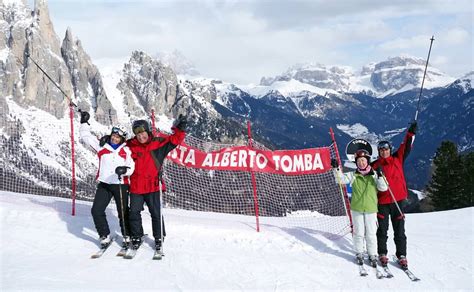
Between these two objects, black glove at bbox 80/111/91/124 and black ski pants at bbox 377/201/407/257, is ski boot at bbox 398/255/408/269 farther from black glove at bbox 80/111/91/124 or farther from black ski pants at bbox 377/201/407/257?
black glove at bbox 80/111/91/124

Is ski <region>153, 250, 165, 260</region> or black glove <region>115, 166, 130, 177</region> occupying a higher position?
black glove <region>115, 166, 130, 177</region>

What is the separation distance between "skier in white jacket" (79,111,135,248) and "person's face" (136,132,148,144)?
0.29m

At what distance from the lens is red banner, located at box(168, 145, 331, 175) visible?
1092 centimetres

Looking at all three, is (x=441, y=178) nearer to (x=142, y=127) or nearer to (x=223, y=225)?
(x=223, y=225)

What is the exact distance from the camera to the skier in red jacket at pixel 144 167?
837 cm

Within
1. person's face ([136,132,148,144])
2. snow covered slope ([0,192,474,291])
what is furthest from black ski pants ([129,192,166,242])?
person's face ([136,132,148,144])

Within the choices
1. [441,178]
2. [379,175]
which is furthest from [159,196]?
[441,178]

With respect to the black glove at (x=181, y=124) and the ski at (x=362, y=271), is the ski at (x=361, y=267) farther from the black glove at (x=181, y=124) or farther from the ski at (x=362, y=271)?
the black glove at (x=181, y=124)

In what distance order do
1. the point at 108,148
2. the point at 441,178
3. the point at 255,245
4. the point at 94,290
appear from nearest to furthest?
1. the point at 94,290
2. the point at 108,148
3. the point at 255,245
4. the point at 441,178

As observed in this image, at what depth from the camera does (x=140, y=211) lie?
8.44 m

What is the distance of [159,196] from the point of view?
8.68 metres

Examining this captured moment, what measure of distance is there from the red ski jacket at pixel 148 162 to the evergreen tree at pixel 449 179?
42.2m

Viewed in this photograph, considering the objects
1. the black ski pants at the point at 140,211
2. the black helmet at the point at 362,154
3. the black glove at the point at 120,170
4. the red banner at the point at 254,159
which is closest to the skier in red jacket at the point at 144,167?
the black ski pants at the point at 140,211

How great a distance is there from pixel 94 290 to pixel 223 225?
4749 mm
